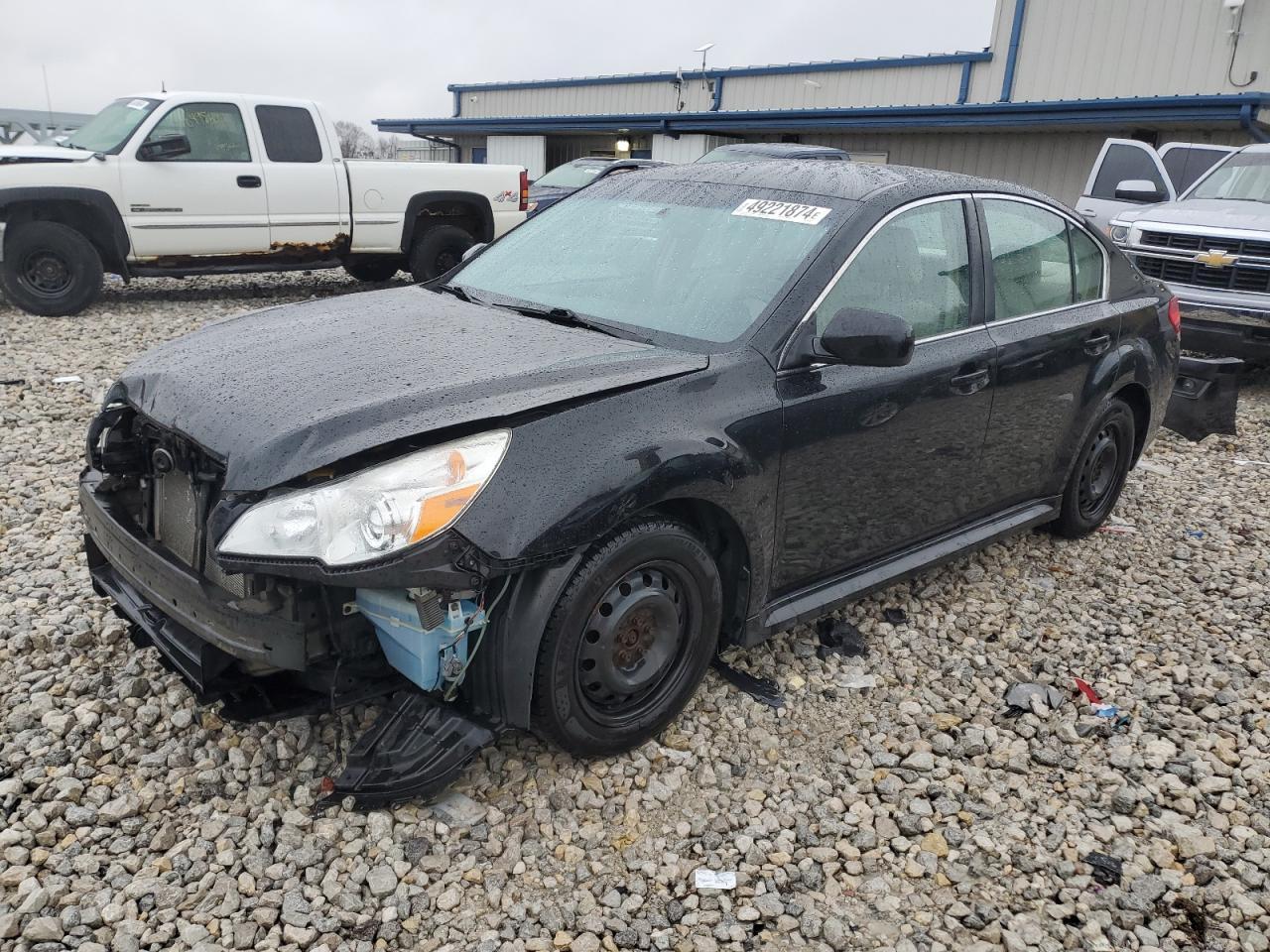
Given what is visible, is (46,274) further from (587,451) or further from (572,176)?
(587,451)

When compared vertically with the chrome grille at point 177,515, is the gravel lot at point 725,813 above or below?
below

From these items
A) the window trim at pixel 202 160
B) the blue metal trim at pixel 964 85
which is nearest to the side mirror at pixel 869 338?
the window trim at pixel 202 160

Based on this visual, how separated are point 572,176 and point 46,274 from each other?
782 cm

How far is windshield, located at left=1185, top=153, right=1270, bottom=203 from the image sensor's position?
9.20m

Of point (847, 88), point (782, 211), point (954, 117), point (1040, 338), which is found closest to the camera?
point (782, 211)

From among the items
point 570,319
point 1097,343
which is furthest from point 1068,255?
point 570,319

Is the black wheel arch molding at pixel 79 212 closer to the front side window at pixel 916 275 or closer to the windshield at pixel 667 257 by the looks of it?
the windshield at pixel 667 257

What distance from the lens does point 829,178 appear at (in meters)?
3.72

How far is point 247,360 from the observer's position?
3.04m

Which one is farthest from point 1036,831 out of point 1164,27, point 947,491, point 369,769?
point 1164,27

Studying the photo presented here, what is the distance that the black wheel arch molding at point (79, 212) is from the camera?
8.81 metres

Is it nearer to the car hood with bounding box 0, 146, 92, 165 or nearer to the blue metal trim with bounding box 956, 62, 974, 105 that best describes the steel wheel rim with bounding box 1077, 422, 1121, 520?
the car hood with bounding box 0, 146, 92, 165

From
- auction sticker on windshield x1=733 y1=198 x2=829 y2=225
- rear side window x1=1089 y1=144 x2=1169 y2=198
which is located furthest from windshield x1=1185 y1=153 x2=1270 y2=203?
auction sticker on windshield x1=733 y1=198 x2=829 y2=225

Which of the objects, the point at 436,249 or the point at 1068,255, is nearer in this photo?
the point at 1068,255
